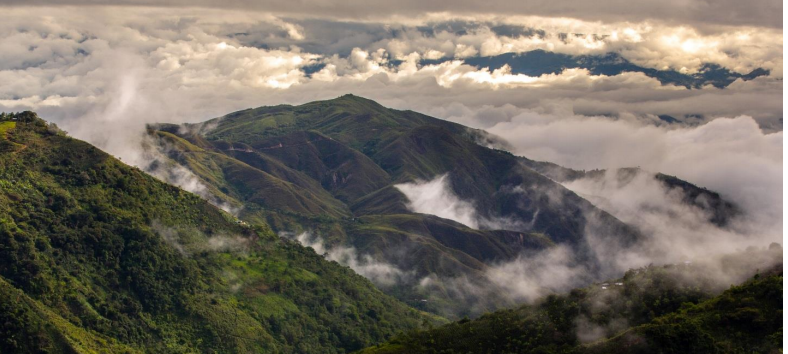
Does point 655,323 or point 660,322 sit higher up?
point 660,322

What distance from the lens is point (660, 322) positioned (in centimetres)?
16862

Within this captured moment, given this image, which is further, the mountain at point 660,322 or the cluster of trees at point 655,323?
the mountain at point 660,322

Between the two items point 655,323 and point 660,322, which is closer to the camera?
point 660,322

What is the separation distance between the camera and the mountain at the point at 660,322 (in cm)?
15688

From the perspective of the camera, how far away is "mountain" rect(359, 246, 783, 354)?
157 meters

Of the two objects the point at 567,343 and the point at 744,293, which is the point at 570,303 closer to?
the point at 567,343

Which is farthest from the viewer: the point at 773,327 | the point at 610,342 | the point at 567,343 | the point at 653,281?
the point at 653,281

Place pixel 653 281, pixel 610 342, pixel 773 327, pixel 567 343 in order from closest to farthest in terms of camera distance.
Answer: pixel 773 327 → pixel 610 342 → pixel 567 343 → pixel 653 281

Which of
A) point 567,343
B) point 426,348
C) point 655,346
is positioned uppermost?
point 655,346

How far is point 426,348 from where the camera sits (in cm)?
19775

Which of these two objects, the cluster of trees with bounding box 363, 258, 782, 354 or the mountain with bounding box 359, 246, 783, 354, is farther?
the mountain with bounding box 359, 246, 783, 354

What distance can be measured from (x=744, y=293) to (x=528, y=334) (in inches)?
1935

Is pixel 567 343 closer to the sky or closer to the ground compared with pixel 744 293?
closer to the ground

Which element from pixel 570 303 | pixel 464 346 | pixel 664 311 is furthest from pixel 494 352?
pixel 664 311
